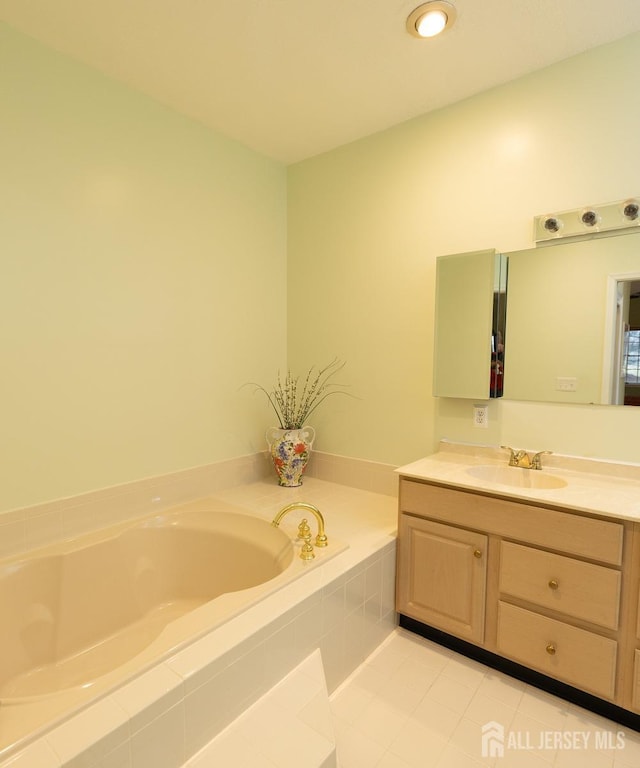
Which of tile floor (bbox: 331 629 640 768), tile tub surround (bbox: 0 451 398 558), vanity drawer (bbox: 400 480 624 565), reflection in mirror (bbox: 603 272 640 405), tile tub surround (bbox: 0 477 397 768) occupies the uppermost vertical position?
reflection in mirror (bbox: 603 272 640 405)

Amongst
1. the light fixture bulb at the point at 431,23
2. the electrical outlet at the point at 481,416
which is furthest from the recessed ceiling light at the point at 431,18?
the electrical outlet at the point at 481,416

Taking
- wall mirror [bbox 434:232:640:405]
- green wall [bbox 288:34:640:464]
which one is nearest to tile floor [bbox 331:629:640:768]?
green wall [bbox 288:34:640:464]

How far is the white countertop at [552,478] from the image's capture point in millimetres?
1449

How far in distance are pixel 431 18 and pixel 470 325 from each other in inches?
48.2

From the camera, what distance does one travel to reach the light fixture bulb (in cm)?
155

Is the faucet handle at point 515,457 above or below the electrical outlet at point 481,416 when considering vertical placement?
below

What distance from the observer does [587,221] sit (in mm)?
1762

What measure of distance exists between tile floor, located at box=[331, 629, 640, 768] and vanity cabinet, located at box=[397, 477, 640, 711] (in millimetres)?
116

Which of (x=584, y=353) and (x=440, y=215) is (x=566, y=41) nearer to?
(x=440, y=215)

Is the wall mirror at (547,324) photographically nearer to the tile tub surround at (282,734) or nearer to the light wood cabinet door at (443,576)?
the light wood cabinet door at (443,576)

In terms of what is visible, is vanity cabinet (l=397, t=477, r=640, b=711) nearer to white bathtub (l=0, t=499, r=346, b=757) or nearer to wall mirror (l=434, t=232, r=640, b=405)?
white bathtub (l=0, t=499, r=346, b=757)

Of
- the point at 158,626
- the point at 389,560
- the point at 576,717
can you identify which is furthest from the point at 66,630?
the point at 576,717

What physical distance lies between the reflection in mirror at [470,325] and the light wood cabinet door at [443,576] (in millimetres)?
682

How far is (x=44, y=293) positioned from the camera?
1716 mm
